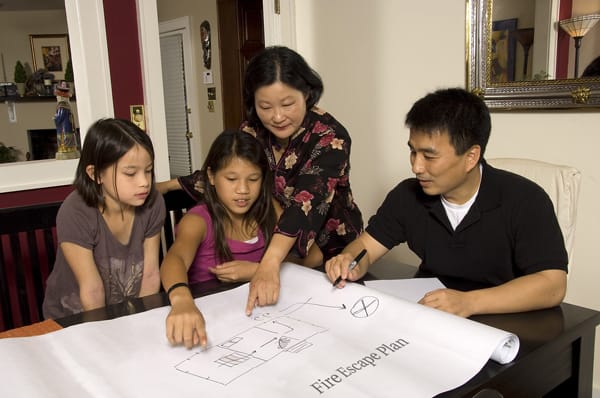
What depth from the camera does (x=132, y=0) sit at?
223 centimetres

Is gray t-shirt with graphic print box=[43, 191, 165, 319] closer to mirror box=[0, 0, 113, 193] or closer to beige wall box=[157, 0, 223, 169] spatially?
mirror box=[0, 0, 113, 193]

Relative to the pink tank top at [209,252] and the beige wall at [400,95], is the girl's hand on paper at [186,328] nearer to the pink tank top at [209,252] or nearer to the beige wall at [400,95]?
the pink tank top at [209,252]

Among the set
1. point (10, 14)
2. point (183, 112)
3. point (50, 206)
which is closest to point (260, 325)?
point (50, 206)

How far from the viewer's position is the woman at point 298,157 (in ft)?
4.00

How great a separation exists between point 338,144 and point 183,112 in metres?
4.36

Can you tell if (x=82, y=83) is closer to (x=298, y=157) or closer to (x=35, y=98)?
(x=35, y=98)

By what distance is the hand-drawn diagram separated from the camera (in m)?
0.73

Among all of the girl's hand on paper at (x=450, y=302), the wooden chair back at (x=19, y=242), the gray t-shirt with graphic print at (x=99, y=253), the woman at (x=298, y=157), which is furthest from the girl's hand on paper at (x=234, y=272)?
the wooden chair back at (x=19, y=242)

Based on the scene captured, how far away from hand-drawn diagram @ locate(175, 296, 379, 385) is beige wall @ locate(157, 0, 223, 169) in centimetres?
413

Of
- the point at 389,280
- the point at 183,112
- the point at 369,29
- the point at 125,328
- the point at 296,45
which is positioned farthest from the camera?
the point at 183,112

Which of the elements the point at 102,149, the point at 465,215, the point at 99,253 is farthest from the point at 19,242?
the point at 465,215

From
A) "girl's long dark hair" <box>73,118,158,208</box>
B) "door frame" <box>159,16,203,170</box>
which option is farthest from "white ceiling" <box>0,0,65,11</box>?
"door frame" <box>159,16,203,170</box>

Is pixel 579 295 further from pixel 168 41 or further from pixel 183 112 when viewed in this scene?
pixel 168 41

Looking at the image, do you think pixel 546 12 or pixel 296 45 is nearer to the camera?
pixel 546 12
